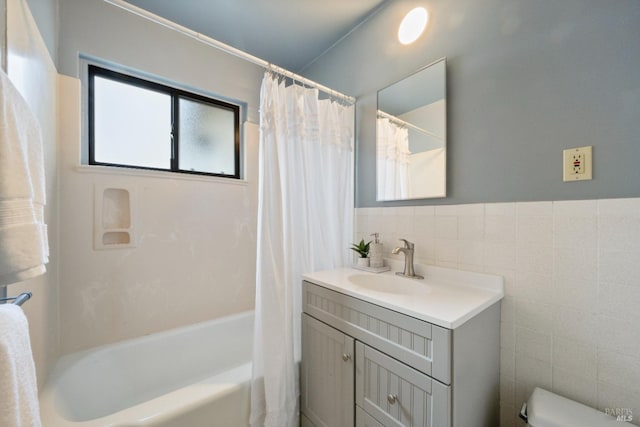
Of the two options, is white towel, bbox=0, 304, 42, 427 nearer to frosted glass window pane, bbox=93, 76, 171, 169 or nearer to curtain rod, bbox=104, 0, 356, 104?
curtain rod, bbox=104, 0, 356, 104

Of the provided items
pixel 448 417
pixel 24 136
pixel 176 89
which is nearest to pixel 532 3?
pixel 448 417

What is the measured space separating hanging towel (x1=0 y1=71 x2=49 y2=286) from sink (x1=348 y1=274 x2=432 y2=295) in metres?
1.13

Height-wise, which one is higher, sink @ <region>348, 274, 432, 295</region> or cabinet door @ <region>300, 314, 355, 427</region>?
sink @ <region>348, 274, 432, 295</region>

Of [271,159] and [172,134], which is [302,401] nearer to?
[271,159]

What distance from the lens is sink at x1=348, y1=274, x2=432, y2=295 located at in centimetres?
126

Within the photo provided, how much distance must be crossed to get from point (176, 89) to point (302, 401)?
7.35 feet

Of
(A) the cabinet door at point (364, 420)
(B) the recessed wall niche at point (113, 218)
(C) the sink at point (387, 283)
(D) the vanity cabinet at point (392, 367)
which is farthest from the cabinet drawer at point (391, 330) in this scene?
(B) the recessed wall niche at point (113, 218)

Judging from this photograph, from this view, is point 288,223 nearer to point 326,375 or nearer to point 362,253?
point 362,253

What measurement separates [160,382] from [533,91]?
255cm

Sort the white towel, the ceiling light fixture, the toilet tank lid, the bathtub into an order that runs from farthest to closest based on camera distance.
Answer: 1. the ceiling light fixture
2. the bathtub
3. the toilet tank lid
4. the white towel

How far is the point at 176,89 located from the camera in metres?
1.83

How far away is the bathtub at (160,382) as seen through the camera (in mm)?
991

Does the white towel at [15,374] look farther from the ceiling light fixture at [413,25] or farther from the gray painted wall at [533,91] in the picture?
the ceiling light fixture at [413,25]

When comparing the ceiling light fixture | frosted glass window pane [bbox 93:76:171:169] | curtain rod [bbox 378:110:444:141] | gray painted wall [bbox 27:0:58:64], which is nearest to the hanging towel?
gray painted wall [bbox 27:0:58:64]
